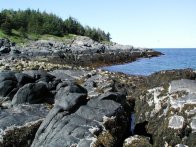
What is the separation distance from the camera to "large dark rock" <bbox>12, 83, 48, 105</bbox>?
2664cm

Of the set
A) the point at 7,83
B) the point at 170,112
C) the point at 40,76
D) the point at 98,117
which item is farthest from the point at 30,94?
the point at 170,112

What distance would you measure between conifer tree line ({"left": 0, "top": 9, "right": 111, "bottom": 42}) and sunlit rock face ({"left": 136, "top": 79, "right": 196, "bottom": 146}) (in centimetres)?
11429

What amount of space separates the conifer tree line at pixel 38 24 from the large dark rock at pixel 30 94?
11006 cm

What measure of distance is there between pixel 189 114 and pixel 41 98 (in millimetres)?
10648

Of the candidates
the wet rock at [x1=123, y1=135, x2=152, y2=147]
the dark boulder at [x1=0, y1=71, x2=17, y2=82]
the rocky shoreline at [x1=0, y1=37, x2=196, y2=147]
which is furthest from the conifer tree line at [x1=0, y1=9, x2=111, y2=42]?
the wet rock at [x1=123, y1=135, x2=152, y2=147]

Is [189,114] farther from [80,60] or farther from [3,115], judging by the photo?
[80,60]

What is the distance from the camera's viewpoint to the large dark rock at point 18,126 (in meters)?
22.0

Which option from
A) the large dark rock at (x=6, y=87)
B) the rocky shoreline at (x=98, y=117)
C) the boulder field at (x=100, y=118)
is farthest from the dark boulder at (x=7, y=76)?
the boulder field at (x=100, y=118)

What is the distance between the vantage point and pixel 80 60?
81.7 m

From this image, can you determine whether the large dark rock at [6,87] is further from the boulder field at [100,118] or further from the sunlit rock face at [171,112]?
the sunlit rock face at [171,112]

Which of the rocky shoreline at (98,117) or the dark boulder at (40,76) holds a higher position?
the dark boulder at (40,76)

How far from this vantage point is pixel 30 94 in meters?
26.9

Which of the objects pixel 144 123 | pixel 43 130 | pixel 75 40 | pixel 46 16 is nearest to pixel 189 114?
pixel 144 123

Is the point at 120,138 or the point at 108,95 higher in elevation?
the point at 108,95
